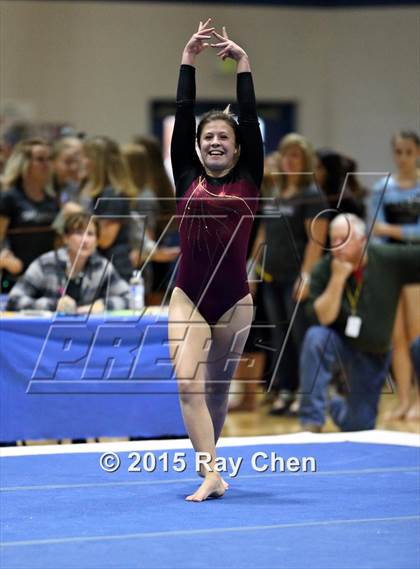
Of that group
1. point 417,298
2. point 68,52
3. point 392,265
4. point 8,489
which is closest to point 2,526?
point 8,489

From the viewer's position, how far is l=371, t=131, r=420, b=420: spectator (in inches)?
269

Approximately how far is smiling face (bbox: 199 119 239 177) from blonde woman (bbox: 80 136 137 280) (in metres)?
2.26

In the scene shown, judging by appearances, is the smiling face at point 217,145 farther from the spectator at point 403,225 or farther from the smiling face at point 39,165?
the spectator at point 403,225

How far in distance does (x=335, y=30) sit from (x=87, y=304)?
6.42m

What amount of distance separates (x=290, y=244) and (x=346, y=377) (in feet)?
4.64

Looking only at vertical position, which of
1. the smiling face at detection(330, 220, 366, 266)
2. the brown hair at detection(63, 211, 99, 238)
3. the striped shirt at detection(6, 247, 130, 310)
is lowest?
the striped shirt at detection(6, 247, 130, 310)

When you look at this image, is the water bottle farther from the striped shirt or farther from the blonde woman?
the blonde woman

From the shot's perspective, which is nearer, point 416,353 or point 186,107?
point 186,107

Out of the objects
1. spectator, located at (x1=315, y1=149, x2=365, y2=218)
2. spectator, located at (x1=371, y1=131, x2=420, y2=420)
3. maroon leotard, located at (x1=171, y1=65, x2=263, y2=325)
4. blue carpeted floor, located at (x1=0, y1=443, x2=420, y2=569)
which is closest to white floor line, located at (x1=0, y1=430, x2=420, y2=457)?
blue carpeted floor, located at (x1=0, y1=443, x2=420, y2=569)

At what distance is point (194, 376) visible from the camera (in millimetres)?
3836

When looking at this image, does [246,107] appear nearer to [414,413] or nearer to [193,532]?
[193,532]

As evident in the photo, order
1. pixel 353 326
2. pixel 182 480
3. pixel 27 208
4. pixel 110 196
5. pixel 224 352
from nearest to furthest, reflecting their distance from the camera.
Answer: pixel 224 352, pixel 182 480, pixel 353 326, pixel 110 196, pixel 27 208

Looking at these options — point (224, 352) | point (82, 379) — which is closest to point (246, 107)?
point (224, 352)

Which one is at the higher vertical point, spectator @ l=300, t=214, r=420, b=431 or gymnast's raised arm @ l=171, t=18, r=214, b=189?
gymnast's raised arm @ l=171, t=18, r=214, b=189
